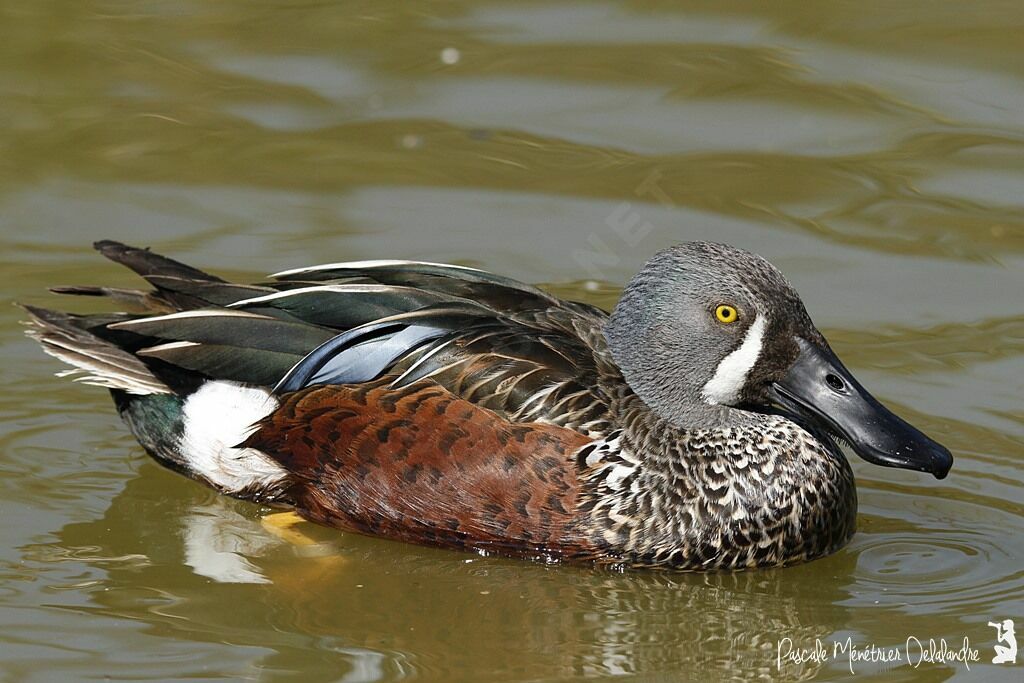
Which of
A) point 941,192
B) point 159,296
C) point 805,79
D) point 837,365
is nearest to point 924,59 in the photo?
point 805,79

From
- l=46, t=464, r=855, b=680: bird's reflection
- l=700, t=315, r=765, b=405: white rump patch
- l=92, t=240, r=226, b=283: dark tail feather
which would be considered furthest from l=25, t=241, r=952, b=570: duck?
l=92, t=240, r=226, b=283: dark tail feather

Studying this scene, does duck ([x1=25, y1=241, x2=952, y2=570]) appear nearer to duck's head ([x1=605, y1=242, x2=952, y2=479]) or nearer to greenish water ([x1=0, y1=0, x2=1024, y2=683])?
duck's head ([x1=605, y1=242, x2=952, y2=479])

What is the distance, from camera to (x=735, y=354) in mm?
7020

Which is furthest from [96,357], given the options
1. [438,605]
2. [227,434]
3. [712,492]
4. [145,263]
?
[712,492]

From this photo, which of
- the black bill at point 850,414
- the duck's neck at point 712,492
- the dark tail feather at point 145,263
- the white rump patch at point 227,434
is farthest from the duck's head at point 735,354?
the dark tail feather at point 145,263

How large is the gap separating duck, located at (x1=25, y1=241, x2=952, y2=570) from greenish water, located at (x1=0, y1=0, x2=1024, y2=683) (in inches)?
6.8

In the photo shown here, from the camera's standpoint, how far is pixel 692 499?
22.8 feet

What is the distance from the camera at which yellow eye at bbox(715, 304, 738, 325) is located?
696 cm

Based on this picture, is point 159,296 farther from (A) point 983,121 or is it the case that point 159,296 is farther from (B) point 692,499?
(A) point 983,121

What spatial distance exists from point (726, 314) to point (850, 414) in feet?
2.04

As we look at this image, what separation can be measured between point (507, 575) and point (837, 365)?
154cm

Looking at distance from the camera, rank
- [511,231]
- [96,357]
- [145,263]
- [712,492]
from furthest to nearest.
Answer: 1. [511,231]
2. [145,263]
3. [96,357]
4. [712,492]

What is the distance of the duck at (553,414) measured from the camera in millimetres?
6867

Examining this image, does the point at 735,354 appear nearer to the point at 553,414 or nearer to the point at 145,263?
the point at 553,414
